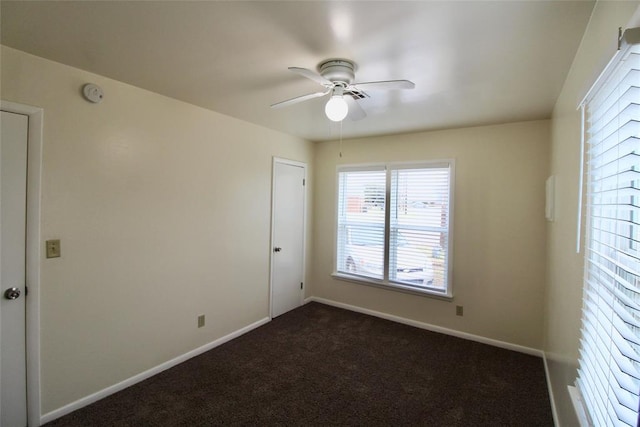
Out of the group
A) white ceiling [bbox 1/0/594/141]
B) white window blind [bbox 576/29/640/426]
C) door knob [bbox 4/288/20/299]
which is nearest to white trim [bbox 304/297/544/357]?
white window blind [bbox 576/29/640/426]

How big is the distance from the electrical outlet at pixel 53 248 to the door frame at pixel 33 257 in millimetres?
57

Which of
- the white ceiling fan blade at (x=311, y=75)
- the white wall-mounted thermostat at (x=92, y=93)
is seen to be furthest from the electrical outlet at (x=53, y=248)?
the white ceiling fan blade at (x=311, y=75)

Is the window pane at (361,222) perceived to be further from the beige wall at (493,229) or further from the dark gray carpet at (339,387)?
the dark gray carpet at (339,387)

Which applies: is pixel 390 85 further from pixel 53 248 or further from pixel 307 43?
pixel 53 248

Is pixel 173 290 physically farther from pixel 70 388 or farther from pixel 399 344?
pixel 399 344

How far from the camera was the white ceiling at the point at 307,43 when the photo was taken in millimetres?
1488

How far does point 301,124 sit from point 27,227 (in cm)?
267

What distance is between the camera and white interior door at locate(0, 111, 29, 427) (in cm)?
195

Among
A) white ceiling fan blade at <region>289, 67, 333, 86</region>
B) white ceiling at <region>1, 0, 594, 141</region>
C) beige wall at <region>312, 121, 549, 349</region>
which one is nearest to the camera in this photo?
white ceiling at <region>1, 0, 594, 141</region>

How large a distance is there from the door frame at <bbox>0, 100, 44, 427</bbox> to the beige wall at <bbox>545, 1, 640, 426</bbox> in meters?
3.09

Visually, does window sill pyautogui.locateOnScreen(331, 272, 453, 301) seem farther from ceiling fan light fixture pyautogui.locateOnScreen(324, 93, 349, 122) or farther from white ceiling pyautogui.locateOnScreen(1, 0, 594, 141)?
ceiling fan light fixture pyautogui.locateOnScreen(324, 93, 349, 122)

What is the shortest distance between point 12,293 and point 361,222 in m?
3.58

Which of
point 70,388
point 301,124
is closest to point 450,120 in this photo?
point 301,124

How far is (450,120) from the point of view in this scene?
11.0 feet
